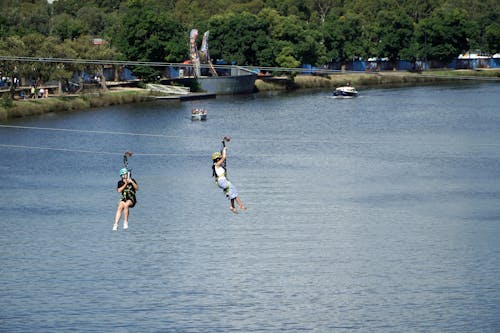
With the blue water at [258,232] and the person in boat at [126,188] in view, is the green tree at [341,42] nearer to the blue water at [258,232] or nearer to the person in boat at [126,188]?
the blue water at [258,232]

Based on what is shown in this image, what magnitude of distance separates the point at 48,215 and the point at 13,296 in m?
16.7

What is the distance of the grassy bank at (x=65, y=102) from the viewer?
12444 cm

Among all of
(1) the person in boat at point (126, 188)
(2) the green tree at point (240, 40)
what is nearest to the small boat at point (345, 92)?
(2) the green tree at point (240, 40)

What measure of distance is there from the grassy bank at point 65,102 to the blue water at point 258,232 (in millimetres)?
6243

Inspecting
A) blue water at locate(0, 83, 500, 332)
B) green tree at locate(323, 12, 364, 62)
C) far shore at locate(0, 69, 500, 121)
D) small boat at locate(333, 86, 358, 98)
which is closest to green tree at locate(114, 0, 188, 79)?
far shore at locate(0, 69, 500, 121)

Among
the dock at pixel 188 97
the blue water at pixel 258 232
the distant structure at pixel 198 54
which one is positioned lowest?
the blue water at pixel 258 232

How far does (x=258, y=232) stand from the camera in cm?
7412

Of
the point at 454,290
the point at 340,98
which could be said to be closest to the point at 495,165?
the point at 454,290

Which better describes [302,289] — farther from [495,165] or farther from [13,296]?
[495,165]

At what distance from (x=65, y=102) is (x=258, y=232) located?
65053 mm

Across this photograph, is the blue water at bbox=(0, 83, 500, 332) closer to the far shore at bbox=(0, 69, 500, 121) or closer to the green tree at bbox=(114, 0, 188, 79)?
the far shore at bbox=(0, 69, 500, 121)

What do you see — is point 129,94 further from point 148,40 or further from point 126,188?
point 126,188

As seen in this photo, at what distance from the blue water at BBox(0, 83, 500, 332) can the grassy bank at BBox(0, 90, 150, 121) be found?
6243mm

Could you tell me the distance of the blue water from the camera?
59.7 meters
